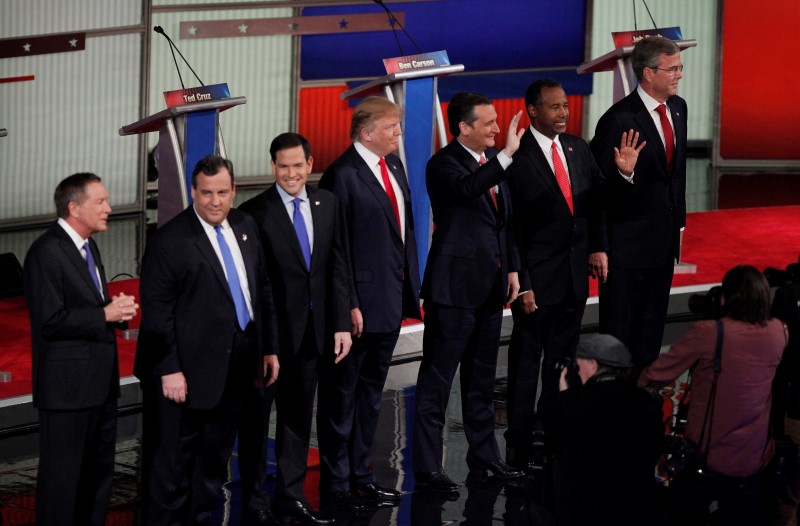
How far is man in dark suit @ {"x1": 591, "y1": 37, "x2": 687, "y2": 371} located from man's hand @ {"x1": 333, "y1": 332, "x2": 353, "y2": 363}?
4.86 feet

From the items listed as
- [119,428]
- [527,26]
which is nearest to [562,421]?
[119,428]

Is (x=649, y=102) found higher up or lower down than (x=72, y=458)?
higher up

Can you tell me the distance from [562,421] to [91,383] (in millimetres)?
1583

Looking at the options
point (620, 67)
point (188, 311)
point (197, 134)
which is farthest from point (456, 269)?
point (620, 67)

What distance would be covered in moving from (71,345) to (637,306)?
9.09 ft

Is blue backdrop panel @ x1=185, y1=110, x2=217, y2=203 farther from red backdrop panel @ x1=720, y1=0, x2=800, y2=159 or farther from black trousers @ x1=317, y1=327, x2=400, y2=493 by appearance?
red backdrop panel @ x1=720, y1=0, x2=800, y2=159

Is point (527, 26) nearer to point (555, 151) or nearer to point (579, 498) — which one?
point (555, 151)

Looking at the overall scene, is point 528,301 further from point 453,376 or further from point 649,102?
point 649,102

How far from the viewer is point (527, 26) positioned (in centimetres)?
1341

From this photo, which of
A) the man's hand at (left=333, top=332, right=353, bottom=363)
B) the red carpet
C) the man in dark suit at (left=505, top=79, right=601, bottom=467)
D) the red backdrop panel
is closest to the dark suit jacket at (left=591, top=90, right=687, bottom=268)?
the man in dark suit at (left=505, top=79, right=601, bottom=467)

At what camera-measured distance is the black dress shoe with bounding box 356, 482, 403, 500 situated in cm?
521

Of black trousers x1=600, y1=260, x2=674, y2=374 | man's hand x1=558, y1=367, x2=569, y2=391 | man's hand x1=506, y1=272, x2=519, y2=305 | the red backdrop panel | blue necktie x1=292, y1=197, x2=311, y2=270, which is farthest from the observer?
the red backdrop panel

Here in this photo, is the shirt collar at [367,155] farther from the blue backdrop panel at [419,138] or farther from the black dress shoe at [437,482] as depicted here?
the blue backdrop panel at [419,138]

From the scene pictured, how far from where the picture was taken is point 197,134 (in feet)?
20.6
